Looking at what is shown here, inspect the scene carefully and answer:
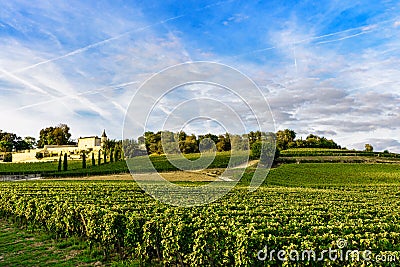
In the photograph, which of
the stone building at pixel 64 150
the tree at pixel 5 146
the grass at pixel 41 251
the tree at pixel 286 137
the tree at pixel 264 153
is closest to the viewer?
the grass at pixel 41 251

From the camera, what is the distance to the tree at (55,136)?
120562mm

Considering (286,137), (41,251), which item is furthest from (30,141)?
(41,251)

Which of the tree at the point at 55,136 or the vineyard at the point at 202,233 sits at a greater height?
the tree at the point at 55,136

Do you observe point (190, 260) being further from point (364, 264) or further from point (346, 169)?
point (346, 169)

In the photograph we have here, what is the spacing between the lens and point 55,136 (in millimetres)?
121062

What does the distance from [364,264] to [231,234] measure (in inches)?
111

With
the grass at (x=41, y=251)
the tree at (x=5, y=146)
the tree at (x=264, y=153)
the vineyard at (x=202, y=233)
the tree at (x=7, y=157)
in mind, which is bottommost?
the grass at (x=41, y=251)

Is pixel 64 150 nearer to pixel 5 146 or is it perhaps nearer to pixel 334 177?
pixel 5 146

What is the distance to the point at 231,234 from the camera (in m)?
8.02

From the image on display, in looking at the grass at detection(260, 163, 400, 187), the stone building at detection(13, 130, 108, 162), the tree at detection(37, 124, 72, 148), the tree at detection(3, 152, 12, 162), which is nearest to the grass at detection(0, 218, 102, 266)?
the grass at detection(260, 163, 400, 187)

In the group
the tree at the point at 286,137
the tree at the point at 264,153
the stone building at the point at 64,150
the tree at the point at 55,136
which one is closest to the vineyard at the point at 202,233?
the tree at the point at 264,153

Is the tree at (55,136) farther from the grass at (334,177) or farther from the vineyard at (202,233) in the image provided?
the vineyard at (202,233)

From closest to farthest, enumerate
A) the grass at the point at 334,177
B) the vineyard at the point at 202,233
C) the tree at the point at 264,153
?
the vineyard at the point at 202,233 < the grass at the point at 334,177 < the tree at the point at 264,153

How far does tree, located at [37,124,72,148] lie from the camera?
120562 mm
